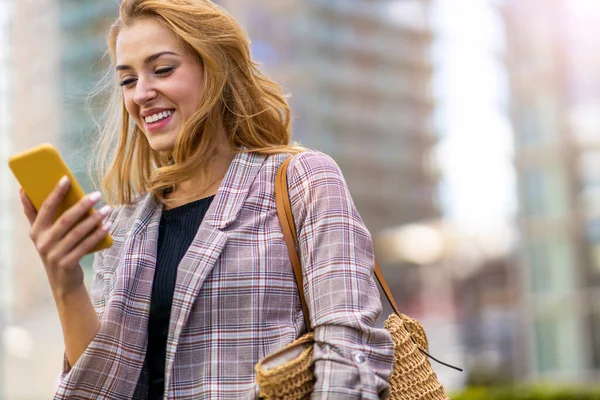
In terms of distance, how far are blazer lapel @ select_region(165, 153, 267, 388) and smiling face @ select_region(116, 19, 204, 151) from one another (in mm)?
207

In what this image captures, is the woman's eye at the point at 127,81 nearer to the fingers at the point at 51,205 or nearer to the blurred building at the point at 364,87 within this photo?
the fingers at the point at 51,205

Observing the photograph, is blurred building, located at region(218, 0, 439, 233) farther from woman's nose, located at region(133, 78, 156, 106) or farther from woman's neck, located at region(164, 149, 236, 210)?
woman's nose, located at region(133, 78, 156, 106)

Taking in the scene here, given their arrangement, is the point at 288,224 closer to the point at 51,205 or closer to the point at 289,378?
the point at 289,378

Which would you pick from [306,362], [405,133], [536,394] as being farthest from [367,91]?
[306,362]

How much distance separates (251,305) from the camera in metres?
2.15

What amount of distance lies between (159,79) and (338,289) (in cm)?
79

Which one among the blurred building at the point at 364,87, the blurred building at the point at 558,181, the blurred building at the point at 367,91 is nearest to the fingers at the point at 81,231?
the blurred building at the point at 558,181

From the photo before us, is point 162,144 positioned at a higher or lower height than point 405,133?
lower

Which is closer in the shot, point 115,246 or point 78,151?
point 115,246

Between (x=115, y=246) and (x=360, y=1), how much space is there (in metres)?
33.5

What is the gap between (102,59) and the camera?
3010 millimetres

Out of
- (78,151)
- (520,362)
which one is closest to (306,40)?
(520,362)

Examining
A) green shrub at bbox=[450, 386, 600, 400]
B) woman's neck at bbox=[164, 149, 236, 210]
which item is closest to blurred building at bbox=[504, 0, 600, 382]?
green shrub at bbox=[450, 386, 600, 400]

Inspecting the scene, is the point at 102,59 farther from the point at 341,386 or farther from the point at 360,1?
the point at 360,1
